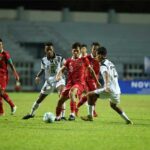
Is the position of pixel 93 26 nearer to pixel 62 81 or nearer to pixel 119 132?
pixel 62 81

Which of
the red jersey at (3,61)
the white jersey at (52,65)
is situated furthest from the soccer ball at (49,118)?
the red jersey at (3,61)

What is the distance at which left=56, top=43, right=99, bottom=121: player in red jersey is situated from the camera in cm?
1702

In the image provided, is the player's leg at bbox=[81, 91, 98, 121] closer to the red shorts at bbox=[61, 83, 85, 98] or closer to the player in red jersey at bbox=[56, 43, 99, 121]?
the player in red jersey at bbox=[56, 43, 99, 121]

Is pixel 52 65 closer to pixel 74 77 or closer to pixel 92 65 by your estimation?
pixel 74 77

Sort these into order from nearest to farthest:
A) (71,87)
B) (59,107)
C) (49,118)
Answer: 1. (49,118)
2. (59,107)
3. (71,87)

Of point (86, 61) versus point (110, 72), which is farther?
point (86, 61)

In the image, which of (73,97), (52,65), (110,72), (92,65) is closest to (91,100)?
(73,97)

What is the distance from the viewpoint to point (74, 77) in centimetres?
1747

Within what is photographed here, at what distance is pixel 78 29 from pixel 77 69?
29855mm

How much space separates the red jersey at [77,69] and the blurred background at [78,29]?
79.7 ft

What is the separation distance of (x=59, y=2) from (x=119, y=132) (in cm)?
3520

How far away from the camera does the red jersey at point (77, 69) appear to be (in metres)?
17.3

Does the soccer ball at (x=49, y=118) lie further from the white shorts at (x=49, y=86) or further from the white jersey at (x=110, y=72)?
the white jersey at (x=110, y=72)

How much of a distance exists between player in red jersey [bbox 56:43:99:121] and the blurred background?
24305mm
